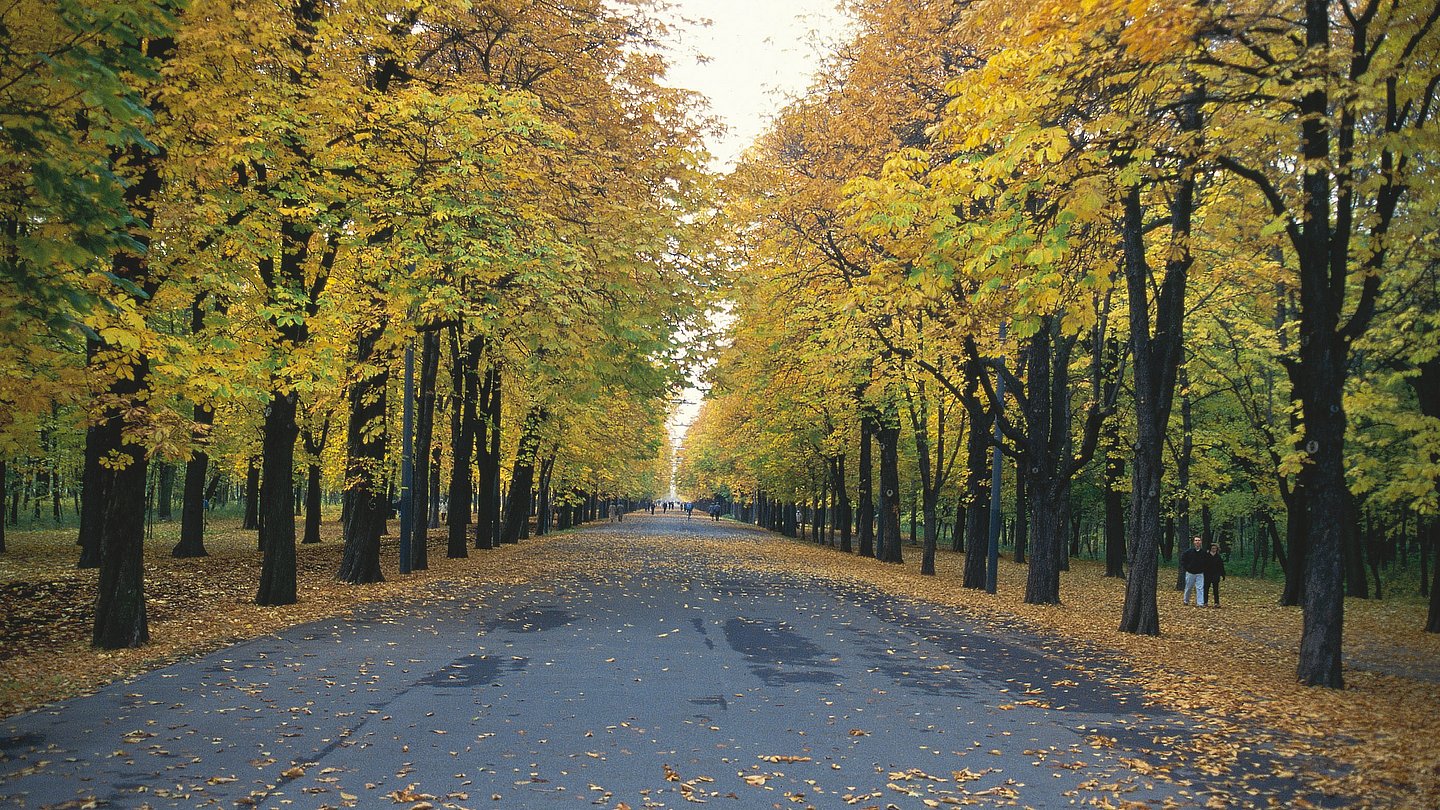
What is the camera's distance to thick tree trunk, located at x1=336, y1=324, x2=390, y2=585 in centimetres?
1758

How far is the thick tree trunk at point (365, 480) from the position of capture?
1758 centimetres

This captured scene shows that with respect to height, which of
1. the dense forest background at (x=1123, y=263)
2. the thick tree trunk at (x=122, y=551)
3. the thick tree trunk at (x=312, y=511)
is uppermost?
the dense forest background at (x=1123, y=263)

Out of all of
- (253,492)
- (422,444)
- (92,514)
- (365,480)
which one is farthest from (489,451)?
(365,480)

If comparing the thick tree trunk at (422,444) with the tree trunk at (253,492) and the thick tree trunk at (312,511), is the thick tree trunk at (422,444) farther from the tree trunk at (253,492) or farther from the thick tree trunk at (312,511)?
the thick tree trunk at (312,511)

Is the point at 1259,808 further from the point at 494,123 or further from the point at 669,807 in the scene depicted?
the point at 494,123

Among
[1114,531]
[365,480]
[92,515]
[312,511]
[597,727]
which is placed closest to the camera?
[597,727]

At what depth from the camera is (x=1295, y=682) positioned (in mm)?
10383

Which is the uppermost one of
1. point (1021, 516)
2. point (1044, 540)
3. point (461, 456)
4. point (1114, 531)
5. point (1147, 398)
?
point (1147, 398)

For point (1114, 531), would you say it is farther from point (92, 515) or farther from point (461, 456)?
point (92, 515)

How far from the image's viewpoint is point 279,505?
15.0 meters

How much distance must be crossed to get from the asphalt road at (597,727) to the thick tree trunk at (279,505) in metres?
3.16

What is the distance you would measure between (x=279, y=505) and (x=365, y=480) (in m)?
2.64

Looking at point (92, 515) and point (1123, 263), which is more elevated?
point (1123, 263)

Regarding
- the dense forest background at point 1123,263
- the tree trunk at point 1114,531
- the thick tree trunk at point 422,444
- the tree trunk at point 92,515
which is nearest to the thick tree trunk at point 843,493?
the dense forest background at point 1123,263
